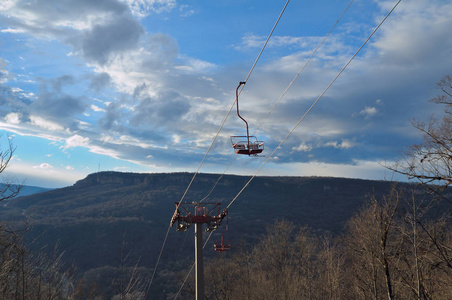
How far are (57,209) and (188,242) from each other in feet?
185

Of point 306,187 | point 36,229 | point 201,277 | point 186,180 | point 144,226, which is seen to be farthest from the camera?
point 186,180

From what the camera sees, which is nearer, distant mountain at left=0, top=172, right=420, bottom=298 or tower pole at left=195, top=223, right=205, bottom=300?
tower pole at left=195, top=223, right=205, bottom=300

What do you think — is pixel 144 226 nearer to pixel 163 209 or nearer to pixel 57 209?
pixel 163 209

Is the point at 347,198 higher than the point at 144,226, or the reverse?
Answer: the point at 347,198

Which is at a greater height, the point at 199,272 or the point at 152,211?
the point at 152,211

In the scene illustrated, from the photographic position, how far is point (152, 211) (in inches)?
4739

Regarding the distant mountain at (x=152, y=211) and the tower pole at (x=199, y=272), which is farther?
the distant mountain at (x=152, y=211)

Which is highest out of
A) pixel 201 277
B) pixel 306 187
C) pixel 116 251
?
pixel 306 187

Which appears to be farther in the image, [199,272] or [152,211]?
[152,211]

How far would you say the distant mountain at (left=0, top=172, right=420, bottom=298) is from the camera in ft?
288

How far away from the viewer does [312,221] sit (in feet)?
355

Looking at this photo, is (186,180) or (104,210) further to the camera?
(186,180)

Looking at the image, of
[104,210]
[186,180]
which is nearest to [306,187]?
[186,180]

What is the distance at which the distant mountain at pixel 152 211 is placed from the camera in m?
87.9
